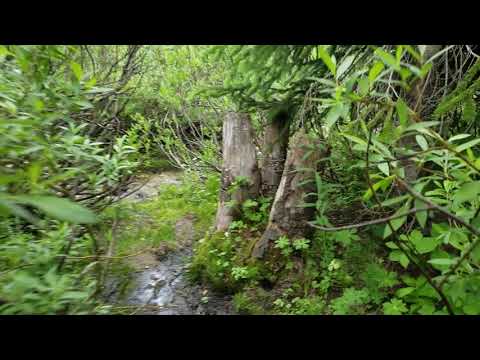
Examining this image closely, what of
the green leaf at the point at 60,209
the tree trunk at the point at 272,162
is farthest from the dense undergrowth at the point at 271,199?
the tree trunk at the point at 272,162

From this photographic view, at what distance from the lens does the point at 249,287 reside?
3.67 metres

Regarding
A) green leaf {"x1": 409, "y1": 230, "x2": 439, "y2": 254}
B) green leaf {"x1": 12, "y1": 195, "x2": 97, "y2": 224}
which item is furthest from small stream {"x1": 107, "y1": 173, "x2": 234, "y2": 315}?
green leaf {"x1": 12, "y1": 195, "x2": 97, "y2": 224}

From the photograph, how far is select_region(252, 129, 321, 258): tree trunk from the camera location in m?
3.81

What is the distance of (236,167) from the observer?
4863 mm

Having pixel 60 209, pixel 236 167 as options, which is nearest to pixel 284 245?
pixel 236 167

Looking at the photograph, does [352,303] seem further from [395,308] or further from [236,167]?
[236,167]

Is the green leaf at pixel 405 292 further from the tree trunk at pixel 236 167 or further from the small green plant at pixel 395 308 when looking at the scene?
the tree trunk at pixel 236 167

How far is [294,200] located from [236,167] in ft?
4.16

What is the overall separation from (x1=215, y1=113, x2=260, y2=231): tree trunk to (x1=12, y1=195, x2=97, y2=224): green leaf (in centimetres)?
378

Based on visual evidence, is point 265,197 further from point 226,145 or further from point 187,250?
point 187,250

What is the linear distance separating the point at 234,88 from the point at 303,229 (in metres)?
1.82

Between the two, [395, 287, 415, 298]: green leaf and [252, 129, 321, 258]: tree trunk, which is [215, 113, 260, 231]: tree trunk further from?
[395, 287, 415, 298]: green leaf
